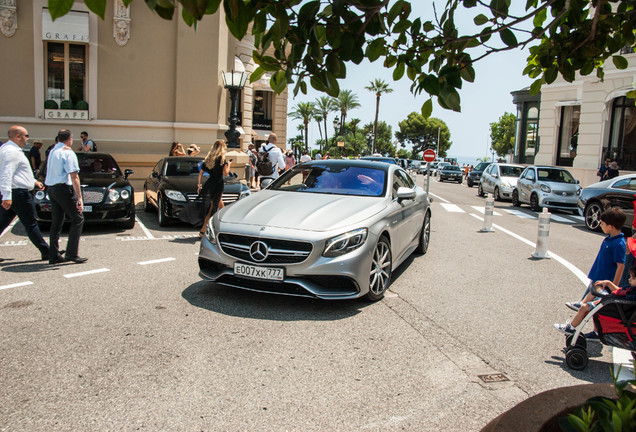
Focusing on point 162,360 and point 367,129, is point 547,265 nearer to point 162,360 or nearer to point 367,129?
point 162,360

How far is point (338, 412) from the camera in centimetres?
333

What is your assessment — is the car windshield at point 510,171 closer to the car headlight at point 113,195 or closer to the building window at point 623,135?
the building window at point 623,135

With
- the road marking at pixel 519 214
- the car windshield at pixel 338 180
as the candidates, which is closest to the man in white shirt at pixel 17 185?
the car windshield at pixel 338 180

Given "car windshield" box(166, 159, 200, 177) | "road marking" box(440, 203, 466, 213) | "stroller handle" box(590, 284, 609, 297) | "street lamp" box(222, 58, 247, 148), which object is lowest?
"road marking" box(440, 203, 466, 213)

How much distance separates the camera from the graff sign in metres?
17.2

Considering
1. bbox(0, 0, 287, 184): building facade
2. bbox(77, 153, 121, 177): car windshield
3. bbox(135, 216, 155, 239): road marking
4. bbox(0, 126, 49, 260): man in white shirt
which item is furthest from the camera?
bbox(0, 0, 287, 184): building facade

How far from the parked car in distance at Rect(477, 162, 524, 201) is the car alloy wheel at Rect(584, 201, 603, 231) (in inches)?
306

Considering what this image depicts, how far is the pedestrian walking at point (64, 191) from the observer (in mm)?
7020

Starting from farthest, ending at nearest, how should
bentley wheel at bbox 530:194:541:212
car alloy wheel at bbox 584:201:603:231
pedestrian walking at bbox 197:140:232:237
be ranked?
bentley wheel at bbox 530:194:541:212, car alloy wheel at bbox 584:201:603:231, pedestrian walking at bbox 197:140:232:237

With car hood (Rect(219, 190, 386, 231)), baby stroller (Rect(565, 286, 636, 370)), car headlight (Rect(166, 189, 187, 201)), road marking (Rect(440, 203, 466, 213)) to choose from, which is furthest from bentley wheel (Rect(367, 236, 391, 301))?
road marking (Rect(440, 203, 466, 213))

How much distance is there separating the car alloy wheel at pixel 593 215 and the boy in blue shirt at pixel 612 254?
991cm

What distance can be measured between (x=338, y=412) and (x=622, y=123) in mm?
28368

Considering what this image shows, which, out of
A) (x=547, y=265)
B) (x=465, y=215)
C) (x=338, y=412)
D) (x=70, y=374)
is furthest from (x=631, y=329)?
(x=465, y=215)

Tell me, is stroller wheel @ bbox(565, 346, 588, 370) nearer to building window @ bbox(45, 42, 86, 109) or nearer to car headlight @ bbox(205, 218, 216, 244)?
car headlight @ bbox(205, 218, 216, 244)
